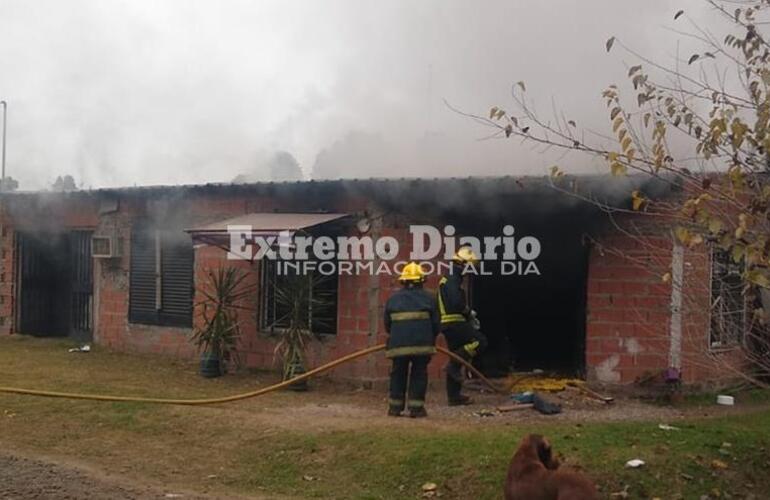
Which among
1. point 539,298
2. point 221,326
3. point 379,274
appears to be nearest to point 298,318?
point 379,274

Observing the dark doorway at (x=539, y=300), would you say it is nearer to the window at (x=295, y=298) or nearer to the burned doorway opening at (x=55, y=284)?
the window at (x=295, y=298)

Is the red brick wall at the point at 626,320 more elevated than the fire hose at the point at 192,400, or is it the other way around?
the red brick wall at the point at 626,320

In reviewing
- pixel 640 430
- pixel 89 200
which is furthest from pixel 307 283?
pixel 89 200

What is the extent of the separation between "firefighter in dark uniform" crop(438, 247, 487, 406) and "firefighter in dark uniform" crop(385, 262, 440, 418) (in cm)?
51

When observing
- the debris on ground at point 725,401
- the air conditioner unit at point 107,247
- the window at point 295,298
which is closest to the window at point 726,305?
the debris on ground at point 725,401

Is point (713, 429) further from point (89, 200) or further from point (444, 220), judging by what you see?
point (89, 200)

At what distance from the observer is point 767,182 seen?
4.47 m

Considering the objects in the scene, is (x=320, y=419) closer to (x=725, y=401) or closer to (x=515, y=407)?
(x=515, y=407)

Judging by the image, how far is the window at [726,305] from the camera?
632cm

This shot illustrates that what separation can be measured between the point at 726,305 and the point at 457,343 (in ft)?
9.36

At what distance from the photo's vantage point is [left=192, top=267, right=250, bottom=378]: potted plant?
10.8 meters

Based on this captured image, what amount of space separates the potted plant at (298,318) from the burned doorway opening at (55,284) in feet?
18.3

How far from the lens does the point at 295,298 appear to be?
10102 mm

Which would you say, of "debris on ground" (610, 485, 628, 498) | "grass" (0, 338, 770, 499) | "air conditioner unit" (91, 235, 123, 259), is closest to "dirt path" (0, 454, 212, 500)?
"grass" (0, 338, 770, 499)
